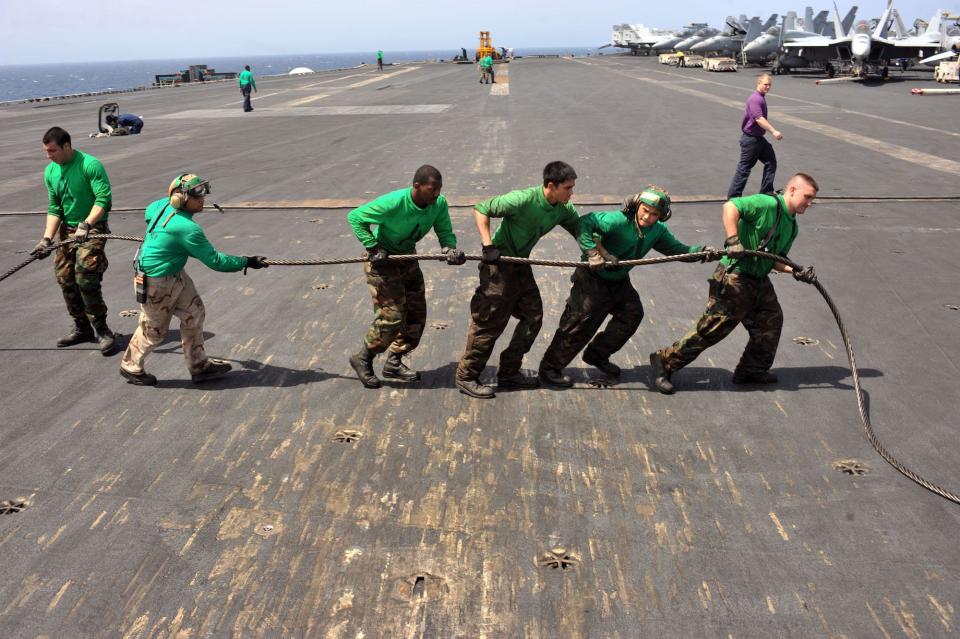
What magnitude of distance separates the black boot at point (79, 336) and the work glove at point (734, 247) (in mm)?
6080

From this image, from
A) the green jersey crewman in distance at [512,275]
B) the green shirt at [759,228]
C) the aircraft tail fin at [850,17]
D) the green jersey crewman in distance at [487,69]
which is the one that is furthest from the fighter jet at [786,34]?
the green jersey crewman in distance at [512,275]

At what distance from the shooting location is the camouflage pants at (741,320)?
5160 mm

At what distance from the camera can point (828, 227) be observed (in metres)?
9.91

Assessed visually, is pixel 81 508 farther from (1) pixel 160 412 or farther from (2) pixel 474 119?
(2) pixel 474 119

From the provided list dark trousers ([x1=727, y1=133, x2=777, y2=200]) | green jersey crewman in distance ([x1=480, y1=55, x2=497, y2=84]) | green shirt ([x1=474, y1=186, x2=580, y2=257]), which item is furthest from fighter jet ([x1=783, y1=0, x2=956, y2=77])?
green shirt ([x1=474, y1=186, x2=580, y2=257])

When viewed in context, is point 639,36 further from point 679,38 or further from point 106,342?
point 106,342

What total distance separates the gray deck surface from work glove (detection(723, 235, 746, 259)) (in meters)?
1.19

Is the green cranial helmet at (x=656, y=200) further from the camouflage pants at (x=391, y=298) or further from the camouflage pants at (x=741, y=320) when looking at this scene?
the camouflage pants at (x=391, y=298)

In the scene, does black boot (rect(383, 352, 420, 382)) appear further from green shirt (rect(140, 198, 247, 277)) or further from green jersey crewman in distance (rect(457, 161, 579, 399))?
green shirt (rect(140, 198, 247, 277))

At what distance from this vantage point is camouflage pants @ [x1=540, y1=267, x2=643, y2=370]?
5.32 metres

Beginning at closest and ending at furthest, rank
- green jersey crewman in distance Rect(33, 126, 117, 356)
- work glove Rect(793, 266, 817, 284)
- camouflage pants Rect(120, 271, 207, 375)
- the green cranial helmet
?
the green cranial helmet → work glove Rect(793, 266, 817, 284) → camouflage pants Rect(120, 271, 207, 375) → green jersey crewman in distance Rect(33, 126, 117, 356)

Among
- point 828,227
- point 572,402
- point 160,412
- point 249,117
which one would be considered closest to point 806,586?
point 572,402

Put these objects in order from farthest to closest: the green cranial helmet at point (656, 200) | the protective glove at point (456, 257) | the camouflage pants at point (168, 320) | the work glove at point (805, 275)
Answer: the camouflage pants at point (168, 320) → the protective glove at point (456, 257) → the work glove at point (805, 275) → the green cranial helmet at point (656, 200)

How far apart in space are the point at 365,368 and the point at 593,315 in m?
1.96
